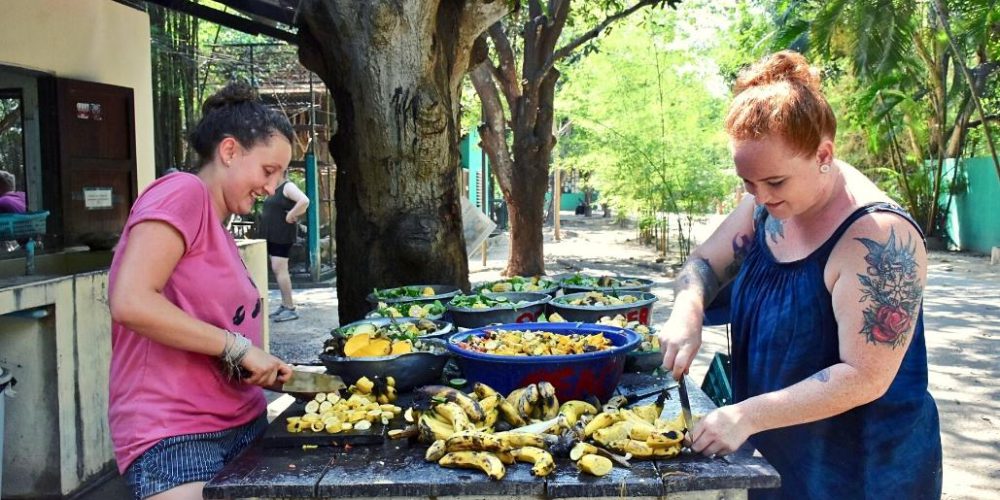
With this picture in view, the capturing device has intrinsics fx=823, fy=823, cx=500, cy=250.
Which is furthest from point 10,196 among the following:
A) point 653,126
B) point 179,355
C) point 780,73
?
point 653,126

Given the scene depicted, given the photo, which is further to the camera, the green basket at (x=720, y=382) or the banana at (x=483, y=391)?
the green basket at (x=720, y=382)

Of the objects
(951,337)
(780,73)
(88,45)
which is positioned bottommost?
(951,337)

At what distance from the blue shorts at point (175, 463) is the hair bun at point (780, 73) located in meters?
1.84

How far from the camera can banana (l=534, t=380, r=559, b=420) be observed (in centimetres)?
238

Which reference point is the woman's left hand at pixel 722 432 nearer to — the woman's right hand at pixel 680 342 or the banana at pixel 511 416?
the woman's right hand at pixel 680 342

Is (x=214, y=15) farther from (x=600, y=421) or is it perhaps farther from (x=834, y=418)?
(x=834, y=418)

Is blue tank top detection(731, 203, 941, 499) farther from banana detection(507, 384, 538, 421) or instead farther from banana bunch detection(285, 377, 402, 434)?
banana bunch detection(285, 377, 402, 434)

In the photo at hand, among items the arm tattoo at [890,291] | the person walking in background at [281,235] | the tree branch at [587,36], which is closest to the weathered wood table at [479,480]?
the arm tattoo at [890,291]

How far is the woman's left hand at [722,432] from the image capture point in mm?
2064

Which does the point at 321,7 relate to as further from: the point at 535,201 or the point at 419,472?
the point at 535,201

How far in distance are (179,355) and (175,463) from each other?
30 cm

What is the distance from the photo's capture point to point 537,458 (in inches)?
80.2

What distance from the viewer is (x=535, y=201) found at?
1202cm

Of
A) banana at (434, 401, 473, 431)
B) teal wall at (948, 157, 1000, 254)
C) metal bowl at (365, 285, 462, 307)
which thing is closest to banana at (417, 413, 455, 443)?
banana at (434, 401, 473, 431)
